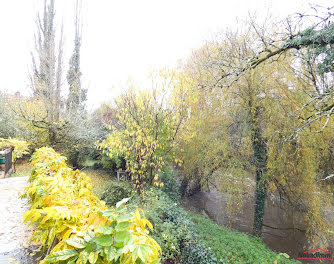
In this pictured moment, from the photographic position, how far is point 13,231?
2965 mm

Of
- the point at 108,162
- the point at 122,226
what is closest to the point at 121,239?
the point at 122,226

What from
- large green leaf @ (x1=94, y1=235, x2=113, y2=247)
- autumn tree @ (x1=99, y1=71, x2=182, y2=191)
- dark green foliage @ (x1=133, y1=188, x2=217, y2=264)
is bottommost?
dark green foliage @ (x1=133, y1=188, x2=217, y2=264)

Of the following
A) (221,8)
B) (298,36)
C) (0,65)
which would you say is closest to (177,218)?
(298,36)

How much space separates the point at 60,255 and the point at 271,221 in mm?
10806

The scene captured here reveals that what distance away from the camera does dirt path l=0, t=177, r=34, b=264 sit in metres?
2.27

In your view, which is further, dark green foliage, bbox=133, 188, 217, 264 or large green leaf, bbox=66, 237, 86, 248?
dark green foliage, bbox=133, 188, 217, 264

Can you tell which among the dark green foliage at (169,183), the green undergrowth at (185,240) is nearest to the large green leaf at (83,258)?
the green undergrowth at (185,240)

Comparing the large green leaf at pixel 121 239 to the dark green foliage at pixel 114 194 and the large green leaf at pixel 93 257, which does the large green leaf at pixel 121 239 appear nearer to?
the large green leaf at pixel 93 257

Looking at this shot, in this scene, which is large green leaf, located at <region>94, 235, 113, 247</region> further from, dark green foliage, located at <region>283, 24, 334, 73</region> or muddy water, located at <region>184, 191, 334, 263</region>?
muddy water, located at <region>184, 191, 334, 263</region>

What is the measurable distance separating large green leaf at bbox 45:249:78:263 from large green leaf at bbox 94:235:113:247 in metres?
0.16

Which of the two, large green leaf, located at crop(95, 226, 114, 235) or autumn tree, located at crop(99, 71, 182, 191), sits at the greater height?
autumn tree, located at crop(99, 71, 182, 191)

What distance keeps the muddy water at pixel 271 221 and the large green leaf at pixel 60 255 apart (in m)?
7.52

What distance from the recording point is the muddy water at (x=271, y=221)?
25.8 ft

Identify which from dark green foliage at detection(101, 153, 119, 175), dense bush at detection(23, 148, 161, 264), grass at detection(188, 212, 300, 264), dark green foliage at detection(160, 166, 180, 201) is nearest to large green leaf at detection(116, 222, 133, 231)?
dense bush at detection(23, 148, 161, 264)
